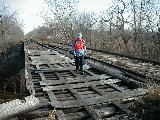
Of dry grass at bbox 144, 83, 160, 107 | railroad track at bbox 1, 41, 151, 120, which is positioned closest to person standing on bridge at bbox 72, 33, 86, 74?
railroad track at bbox 1, 41, 151, 120

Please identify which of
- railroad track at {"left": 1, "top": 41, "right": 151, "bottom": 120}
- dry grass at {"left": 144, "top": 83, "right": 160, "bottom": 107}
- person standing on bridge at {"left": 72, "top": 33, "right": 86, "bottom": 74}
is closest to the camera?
railroad track at {"left": 1, "top": 41, "right": 151, "bottom": 120}

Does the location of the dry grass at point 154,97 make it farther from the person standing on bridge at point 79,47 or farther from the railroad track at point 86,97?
the person standing on bridge at point 79,47

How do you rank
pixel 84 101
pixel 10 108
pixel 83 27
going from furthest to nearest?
pixel 83 27 → pixel 84 101 → pixel 10 108

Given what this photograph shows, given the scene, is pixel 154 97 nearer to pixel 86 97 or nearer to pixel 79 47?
pixel 86 97

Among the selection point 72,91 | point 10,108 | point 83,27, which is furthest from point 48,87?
point 83,27

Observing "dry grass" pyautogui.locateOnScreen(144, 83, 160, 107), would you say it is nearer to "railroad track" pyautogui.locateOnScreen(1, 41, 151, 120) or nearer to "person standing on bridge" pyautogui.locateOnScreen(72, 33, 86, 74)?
"railroad track" pyautogui.locateOnScreen(1, 41, 151, 120)

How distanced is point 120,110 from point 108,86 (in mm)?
2354

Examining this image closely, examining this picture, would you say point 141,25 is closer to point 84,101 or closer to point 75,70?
point 75,70

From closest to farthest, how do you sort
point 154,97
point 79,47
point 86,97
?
point 154,97 → point 86,97 → point 79,47

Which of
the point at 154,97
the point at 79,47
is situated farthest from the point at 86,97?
the point at 79,47

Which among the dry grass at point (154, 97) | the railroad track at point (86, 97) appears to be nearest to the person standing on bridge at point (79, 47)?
the railroad track at point (86, 97)

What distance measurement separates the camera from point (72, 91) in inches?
290

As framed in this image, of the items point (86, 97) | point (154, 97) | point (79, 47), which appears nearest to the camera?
point (154, 97)

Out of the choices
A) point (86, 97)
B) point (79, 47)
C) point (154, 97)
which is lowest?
point (86, 97)
